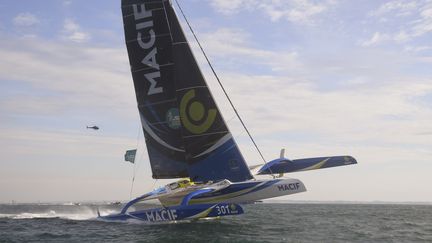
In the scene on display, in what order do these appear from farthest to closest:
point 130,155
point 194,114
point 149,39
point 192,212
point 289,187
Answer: point 130,155, point 149,39, point 194,114, point 289,187, point 192,212

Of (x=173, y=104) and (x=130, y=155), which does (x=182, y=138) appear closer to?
(x=173, y=104)

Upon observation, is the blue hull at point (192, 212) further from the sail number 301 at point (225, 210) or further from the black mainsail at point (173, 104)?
the black mainsail at point (173, 104)

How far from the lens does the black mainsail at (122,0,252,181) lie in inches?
880

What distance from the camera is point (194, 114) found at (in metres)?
22.4

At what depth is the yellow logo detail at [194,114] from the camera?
73.3 ft

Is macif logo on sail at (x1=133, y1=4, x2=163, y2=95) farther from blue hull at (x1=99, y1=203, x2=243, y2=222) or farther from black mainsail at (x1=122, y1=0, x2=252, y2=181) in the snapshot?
blue hull at (x1=99, y1=203, x2=243, y2=222)

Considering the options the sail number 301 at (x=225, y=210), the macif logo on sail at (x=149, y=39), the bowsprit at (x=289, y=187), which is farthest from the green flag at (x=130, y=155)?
the bowsprit at (x=289, y=187)

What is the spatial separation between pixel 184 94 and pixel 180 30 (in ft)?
10.3

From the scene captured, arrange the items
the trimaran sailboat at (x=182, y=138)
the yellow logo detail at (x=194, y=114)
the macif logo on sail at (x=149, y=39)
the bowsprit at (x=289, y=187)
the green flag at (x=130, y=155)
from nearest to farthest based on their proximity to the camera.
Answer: the bowsprit at (x=289, y=187) → the trimaran sailboat at (x=182, y=138) → the yellow logo detail at (x=194, y=114) → the macif logo on sail at (x=149, y=39) → the green flag at (x=130, y=155)

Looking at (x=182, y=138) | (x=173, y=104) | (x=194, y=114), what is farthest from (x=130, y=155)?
(x=194, y=114)

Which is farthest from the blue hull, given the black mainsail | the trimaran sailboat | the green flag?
the green flag

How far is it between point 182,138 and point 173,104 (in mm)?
2386

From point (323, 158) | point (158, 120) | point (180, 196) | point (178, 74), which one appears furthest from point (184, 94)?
point (323, 158)

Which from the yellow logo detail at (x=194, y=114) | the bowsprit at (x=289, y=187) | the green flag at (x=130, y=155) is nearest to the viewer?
the bowsprit at (x=289, y=187)
